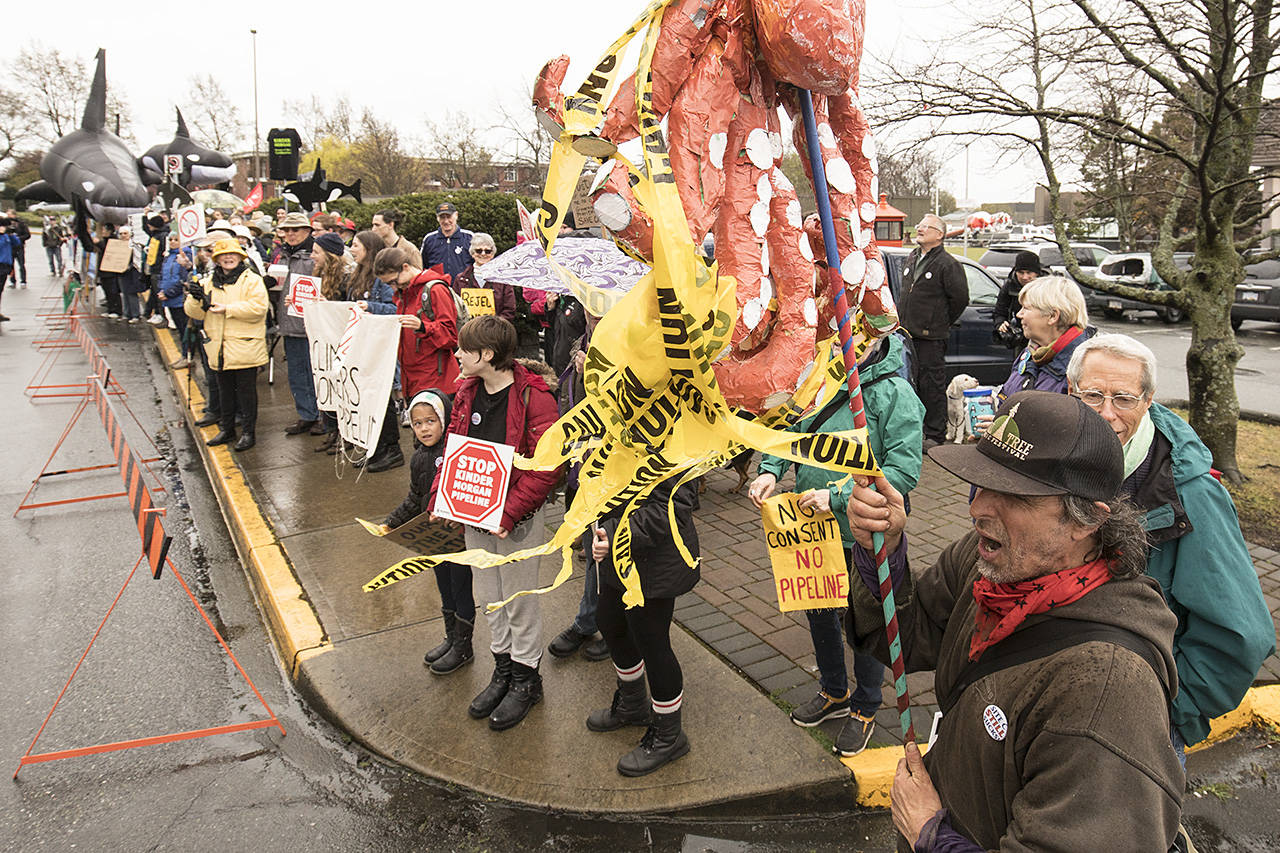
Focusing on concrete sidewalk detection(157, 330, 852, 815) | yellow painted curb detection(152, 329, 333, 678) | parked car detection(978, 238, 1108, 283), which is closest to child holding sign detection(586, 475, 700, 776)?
concrete sidewalk detection(157, 330, 852, 815)

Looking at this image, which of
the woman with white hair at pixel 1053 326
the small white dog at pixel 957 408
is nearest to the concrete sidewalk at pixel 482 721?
the woman with white hair at pixel 1053 326

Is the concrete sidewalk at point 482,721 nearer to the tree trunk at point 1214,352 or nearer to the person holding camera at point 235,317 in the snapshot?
the person holding camera at point 235,317

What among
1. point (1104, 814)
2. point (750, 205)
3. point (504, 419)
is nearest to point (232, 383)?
point (504, 419)

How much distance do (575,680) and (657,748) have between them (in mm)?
851

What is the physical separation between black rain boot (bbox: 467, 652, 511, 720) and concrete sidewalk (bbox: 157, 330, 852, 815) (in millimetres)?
58

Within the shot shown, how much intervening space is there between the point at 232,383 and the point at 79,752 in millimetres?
5515

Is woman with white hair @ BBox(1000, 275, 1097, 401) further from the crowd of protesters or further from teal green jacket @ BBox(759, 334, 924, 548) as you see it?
teal green jacket @ BBox(759, 334, 924, 548)

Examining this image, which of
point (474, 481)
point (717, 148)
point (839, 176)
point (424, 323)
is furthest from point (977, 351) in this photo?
point (717, 148)

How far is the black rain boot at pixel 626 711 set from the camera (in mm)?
3914

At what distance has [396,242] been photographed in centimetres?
798

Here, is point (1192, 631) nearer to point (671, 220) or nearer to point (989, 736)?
point (989, 736)

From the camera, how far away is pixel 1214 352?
6684 millimetres

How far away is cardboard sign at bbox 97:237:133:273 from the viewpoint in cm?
1647

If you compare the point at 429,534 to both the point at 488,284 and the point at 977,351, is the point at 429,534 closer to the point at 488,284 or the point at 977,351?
the point at 488,284
